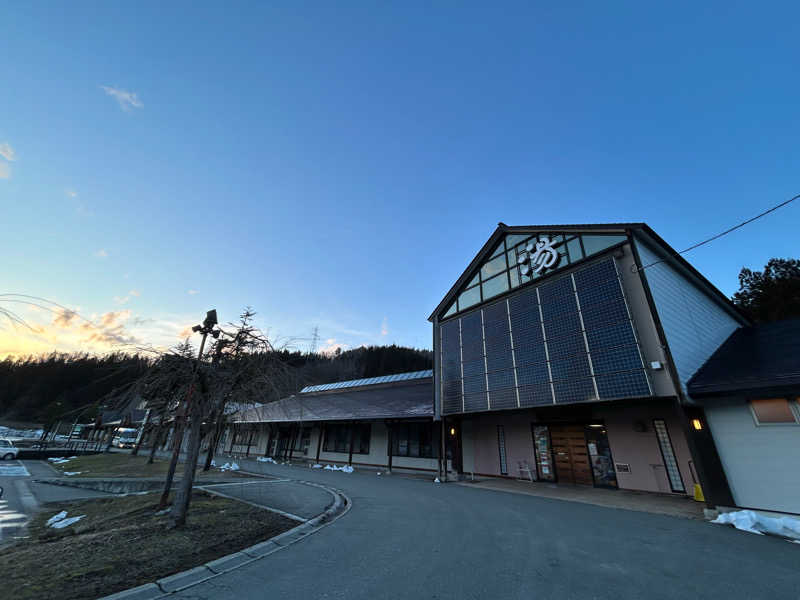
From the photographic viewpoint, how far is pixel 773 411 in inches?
309

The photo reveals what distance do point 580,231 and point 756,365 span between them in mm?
6291

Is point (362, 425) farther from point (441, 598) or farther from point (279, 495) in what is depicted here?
point (441, 598)

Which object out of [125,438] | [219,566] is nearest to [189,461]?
[219,566]

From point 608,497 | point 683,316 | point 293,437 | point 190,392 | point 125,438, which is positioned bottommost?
point 608,497

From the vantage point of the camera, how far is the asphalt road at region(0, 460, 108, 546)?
8609mm

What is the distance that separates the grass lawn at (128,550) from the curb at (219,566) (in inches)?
8.6

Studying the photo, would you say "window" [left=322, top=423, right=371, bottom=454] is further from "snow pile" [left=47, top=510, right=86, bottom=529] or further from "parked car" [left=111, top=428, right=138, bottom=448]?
"parked car" [left=111, top=428, right=138, bottom=448]

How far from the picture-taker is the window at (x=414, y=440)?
1862 cm

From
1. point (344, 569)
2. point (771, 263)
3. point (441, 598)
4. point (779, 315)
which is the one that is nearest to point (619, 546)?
point (441, 598)

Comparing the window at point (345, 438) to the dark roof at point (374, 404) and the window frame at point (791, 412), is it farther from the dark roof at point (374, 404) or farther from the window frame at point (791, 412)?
the window frame at point (791, 412)

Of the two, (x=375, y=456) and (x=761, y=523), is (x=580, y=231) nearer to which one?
(x=761, y=523)

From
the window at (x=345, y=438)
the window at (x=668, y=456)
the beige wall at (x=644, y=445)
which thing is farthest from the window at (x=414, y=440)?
the window at (x=668, y=456)

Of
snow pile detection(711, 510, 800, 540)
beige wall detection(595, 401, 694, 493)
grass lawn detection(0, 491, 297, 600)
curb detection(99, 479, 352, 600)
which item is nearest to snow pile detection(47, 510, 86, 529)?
grass lawn detection(0, 491, 297, 600)

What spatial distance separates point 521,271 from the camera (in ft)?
46.4
